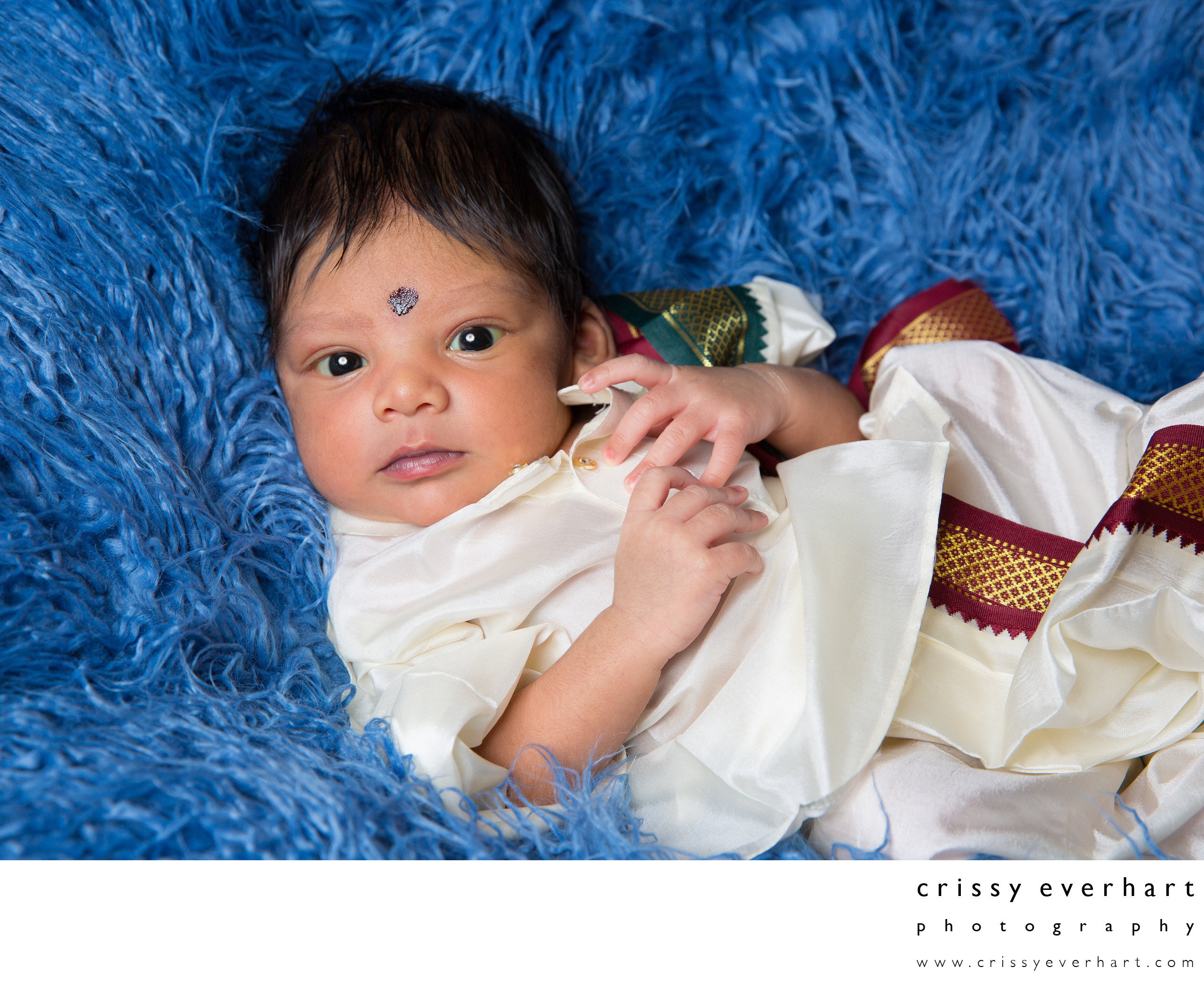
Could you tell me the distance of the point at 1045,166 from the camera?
1.36 metres

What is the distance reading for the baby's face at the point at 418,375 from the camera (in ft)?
3.30

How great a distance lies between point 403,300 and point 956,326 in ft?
2.62

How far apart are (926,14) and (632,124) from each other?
0.48 metres

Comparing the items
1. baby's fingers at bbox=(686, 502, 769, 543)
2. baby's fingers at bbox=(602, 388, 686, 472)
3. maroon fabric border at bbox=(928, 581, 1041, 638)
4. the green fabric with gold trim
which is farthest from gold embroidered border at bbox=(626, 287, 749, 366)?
maroon fabric border at bbox=(928, 581, 1041, 638)

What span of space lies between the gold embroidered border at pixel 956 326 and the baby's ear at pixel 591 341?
1.31 ft

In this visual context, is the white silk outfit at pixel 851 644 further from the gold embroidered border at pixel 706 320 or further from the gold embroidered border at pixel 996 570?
the gold embroidered border at pixel 706 320

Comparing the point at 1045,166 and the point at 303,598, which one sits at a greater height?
the point at 1045,166

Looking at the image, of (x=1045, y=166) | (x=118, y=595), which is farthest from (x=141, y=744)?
(x=1045, y=166)

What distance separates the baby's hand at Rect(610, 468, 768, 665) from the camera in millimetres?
897

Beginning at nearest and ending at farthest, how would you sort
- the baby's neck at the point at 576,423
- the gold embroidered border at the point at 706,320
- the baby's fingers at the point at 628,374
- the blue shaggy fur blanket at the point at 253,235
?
the blue shaggy fur blanket at the point at 253,235, the baby's fingers at the point at 628,374, the baby's neck at the point at 576,423, the gold embroidered border at the point at 706,320

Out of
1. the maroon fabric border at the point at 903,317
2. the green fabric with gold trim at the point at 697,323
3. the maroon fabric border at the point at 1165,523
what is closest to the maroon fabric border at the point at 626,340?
the green fabric with gold trim at the point at 697,323

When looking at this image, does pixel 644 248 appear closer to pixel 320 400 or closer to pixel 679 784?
pixel 320 400

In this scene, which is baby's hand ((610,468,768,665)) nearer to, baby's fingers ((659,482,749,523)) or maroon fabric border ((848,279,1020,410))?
baby's fingers ((659,482,749,523))
